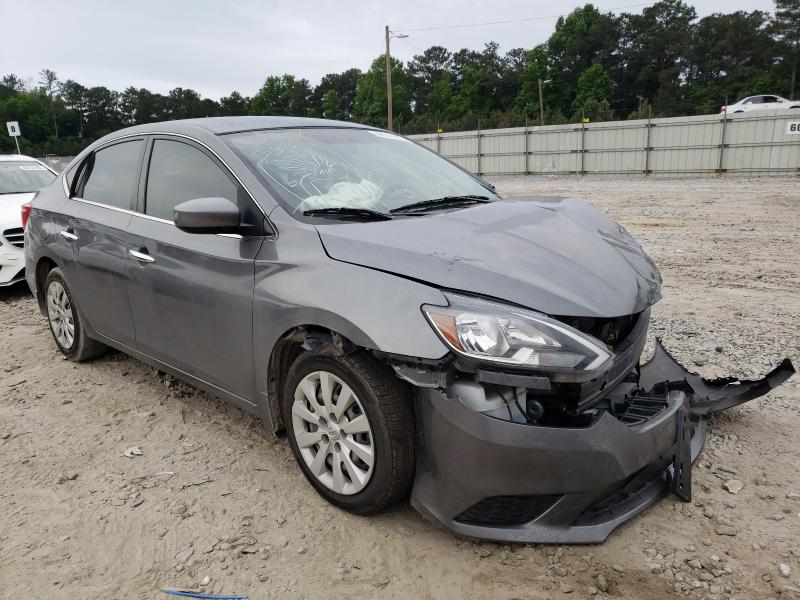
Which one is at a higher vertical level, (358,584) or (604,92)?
(604,92)

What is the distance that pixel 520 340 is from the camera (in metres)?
2.10

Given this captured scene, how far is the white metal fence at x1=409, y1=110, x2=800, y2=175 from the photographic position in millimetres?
22250

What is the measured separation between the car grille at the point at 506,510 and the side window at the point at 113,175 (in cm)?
268

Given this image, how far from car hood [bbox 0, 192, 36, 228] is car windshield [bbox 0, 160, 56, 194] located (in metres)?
0.27

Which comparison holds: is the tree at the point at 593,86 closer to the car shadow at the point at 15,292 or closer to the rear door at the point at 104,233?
the car shadow at the point at 15,292

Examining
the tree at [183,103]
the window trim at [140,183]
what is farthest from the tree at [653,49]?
the window trim at [140,183]

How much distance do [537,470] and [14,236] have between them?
678cm

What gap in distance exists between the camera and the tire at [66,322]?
432cm

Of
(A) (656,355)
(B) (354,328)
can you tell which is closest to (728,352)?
(A) (656,355)

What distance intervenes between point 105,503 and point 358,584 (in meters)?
1.34

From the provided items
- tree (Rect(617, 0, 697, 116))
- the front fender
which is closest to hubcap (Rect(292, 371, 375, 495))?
the front fender

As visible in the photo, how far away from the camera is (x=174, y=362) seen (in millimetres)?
3342

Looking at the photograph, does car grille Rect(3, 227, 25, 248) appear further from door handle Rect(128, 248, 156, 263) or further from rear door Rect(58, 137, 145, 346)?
door handle Rect(128, 248, 156, 263)

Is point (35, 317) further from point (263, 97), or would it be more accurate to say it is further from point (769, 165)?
point (263, 97)
